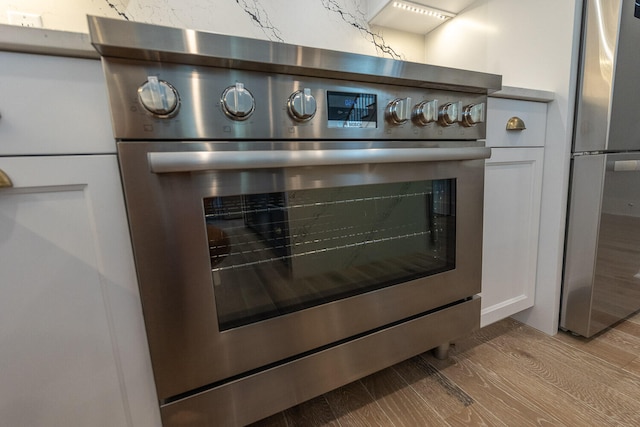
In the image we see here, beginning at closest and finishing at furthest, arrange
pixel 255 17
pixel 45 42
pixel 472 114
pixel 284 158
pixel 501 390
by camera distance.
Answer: pixel 45 42, pixel 284 158, pixel 472 114, pixel 501 390, pixel 255 17

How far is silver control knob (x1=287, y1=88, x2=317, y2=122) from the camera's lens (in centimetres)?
58

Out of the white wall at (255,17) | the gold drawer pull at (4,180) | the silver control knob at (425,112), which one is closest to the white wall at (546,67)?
the white wall at (255,17)

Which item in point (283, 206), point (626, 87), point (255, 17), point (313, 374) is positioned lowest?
point (313, 374)

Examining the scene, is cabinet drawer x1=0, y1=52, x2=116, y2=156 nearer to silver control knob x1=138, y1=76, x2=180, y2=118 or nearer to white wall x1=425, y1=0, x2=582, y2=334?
silver control knob x1=138, y1=76, x2=180, y2=118

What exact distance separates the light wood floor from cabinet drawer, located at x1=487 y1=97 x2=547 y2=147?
772 millimetres

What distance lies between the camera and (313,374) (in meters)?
0.71

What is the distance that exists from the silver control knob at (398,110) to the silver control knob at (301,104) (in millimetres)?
203

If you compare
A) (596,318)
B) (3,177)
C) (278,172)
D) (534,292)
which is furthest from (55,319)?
(596,318)

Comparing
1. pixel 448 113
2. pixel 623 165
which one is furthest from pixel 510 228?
pixel 448 113

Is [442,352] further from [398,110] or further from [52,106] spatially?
[52,106]

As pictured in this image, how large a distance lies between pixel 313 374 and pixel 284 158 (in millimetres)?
534

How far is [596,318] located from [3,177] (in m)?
1.78

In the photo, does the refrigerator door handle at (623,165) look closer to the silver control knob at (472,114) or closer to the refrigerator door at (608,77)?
the refrigerator door at (608,77)

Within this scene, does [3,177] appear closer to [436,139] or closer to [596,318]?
[436,139]
